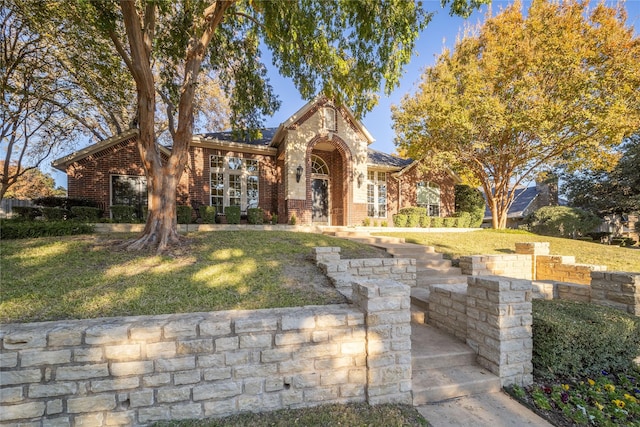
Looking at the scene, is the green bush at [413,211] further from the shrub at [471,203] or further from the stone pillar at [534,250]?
the stone pillar at [534,250]

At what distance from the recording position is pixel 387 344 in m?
2.75

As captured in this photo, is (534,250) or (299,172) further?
(299,172)

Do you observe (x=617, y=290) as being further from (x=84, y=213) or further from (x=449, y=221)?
(x=84, y=213)

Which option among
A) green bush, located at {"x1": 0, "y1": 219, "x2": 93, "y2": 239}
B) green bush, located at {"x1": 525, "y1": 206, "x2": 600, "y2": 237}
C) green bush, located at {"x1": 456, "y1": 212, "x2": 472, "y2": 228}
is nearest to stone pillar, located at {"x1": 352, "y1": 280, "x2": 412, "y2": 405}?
green bush, located at {"x1": 0, "y1": 219, "x2": 93, "y2": 239}

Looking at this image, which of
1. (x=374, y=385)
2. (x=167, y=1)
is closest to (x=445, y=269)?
(x=374, y=385)

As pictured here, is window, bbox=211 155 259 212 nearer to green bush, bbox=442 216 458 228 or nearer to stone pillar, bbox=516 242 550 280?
green bush, bbox=442 216 458 228

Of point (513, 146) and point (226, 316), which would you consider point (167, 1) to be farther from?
point (513, 146)

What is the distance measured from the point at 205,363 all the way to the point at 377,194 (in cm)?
1314

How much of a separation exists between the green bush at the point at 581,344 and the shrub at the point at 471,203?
12832 mm

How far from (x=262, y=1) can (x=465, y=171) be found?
1282cm

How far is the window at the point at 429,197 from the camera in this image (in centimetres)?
1556

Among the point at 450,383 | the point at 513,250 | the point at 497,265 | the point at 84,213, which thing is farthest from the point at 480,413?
the point at 84,213

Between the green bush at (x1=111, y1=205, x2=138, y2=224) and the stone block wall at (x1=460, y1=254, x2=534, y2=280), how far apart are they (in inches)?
429

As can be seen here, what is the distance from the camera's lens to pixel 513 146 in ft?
42.1
